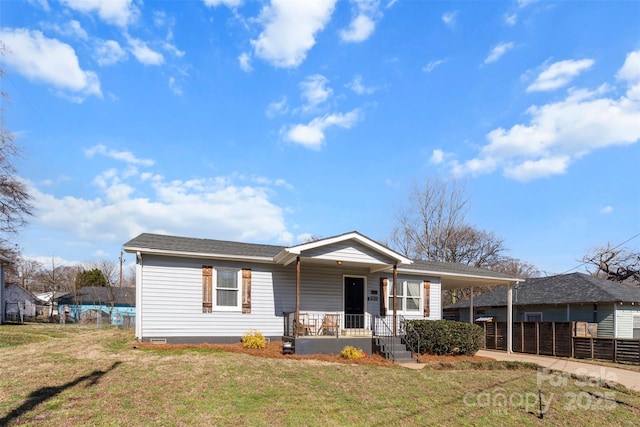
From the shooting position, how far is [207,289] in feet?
44.1

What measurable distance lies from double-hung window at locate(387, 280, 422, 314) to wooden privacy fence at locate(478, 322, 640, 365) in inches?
177

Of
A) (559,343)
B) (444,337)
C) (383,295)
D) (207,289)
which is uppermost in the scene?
(207,289)

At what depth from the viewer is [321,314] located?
49.3ft

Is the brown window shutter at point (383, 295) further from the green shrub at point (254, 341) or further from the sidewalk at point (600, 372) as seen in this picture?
the sidewalk at point (600, 372)

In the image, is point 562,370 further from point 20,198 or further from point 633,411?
point 20,198

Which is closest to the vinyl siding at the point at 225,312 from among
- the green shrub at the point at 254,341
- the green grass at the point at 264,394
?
the green shrub at the point at 254,341

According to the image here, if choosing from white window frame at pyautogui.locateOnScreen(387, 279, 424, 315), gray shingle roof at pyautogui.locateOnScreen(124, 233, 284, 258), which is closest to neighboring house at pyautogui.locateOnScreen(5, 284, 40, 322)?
gray shingle roof at pyautogui.locateOnScreen(124, 233, 284, 258)

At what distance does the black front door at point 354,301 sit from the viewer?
1566 cm

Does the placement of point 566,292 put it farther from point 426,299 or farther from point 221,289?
point 221,289

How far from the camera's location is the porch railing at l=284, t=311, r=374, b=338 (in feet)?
45.0

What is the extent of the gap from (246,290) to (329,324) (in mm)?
2872

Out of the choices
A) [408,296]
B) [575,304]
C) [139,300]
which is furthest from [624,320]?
[139,300]

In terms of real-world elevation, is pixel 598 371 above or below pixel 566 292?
below

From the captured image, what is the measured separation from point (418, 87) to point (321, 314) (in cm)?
874
